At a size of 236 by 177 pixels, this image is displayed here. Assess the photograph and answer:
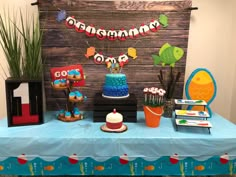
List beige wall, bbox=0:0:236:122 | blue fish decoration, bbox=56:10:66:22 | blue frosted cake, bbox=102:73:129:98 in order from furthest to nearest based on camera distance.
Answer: beige wall, bbox=0:0:236:122 → blue fish decoration, bbox=56:10:66:22 → blue frosted cake, bbox=102:73:129:98

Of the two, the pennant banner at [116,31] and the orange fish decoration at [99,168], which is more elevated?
the pennant banner at [116,31]

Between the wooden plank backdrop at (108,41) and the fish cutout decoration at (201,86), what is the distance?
0.27 ft

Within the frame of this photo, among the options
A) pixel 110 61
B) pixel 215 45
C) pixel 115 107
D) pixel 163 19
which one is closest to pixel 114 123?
pixel 115 107

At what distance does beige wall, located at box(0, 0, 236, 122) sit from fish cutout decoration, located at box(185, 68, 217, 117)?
132mm

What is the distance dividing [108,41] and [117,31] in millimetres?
103

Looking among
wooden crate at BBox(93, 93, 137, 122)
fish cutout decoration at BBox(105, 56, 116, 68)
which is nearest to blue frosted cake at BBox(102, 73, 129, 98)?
wooden crate at BBox(93, 93, 137, 122)

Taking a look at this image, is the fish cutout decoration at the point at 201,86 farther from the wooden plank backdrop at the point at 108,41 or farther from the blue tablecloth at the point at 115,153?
the blue tablecloth at the point at 115,153

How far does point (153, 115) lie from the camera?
1.47m

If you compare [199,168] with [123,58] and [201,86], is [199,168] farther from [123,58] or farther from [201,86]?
[123,58]

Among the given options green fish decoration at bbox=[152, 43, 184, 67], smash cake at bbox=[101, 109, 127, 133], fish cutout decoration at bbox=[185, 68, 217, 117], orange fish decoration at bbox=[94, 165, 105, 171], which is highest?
green fish decoration at bbox=[152, 43, 184, 67]

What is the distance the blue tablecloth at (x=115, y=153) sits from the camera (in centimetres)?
134

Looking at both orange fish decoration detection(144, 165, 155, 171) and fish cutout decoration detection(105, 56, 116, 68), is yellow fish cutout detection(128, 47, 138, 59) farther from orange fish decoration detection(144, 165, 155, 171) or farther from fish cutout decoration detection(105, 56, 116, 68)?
orange fish decoration detection(144, 165, 155, 171)

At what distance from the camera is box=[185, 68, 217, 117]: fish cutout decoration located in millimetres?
1756

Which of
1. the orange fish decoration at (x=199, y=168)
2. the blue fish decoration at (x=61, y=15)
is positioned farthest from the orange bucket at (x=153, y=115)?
the blue fish decoration at (x=61, y=15)
